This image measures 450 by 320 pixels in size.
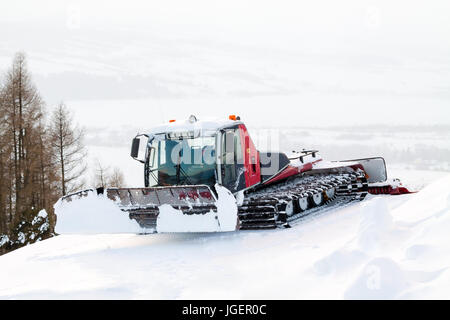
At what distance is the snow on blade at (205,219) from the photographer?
1015 centimetres

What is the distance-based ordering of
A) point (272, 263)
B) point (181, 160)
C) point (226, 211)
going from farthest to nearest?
1. point (181, 160)
2. point (226, 211)
3. point (272, 263)

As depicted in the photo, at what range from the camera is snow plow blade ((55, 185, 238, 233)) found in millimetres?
10211

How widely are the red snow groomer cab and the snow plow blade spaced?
0.06 feet

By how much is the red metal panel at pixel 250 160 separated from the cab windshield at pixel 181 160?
0.81m

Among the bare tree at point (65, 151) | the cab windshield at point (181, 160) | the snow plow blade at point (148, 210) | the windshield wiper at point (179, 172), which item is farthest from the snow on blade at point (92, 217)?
the bare tree at point (65, 151)

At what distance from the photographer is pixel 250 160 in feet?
40.3

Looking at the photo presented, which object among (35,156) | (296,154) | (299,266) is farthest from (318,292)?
(35,156)

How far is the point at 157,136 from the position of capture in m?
11.9

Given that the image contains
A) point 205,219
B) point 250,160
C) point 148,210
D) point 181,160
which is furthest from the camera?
point 250,160

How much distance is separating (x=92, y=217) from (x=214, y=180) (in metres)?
2.39

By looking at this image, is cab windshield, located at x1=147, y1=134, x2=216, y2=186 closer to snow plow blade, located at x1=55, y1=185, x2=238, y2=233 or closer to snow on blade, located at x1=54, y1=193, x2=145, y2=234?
snow plow blade, located at x1=55, y1=185, x2=238, y2=233

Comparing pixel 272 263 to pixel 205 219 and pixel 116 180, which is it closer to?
pixel 205 219

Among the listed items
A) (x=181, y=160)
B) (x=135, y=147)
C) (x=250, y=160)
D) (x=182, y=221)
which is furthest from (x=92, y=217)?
(x=250, y=160)
